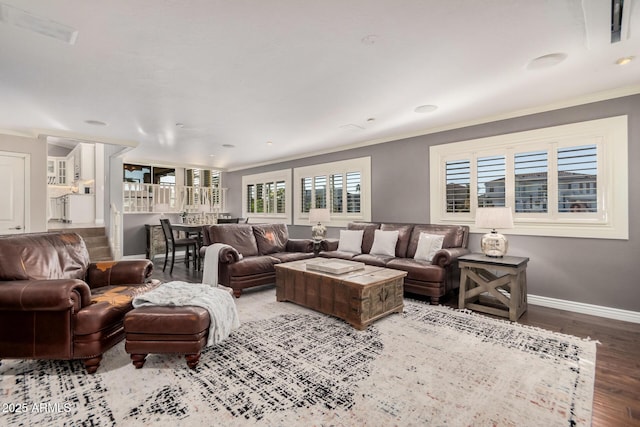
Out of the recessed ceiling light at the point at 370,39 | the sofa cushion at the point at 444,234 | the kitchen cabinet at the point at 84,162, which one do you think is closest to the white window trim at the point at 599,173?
the sofa cushion at the point at 444,234

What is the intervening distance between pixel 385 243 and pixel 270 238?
6.60 ft

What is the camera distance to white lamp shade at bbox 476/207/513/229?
3525 mm

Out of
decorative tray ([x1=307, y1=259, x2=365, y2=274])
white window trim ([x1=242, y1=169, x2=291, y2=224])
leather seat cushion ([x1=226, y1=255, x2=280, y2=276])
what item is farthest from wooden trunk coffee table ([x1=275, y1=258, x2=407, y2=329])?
white window trim ([x1=242, y1=169, x2=291, y2=224])

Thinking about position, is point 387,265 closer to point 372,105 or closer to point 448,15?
point 372,105

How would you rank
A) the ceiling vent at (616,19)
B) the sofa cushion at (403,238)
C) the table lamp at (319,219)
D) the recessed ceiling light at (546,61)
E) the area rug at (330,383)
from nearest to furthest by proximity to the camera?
the area rug at (330,383) → the ceiling vent at (616,19) → the recessed ceiling light at (546,61) → the sofa cushion at (403,238) → the table lamp at (319,219)

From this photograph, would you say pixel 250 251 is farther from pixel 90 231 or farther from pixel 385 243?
pixel 90 231

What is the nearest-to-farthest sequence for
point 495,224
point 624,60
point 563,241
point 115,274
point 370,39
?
point 370,39
point 624,60
point 115,274
point 495,224
point 563,241

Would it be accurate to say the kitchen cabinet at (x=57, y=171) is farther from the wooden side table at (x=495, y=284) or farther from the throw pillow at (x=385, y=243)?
the wooden side table at (x=495, y=284)

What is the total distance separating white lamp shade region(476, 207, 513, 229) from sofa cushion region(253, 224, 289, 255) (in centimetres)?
323

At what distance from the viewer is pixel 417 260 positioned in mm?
4277

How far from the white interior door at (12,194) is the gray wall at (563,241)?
254 inches

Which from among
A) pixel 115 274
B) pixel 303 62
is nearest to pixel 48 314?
pixel 115 274

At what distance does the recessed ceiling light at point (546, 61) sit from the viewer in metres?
2.58

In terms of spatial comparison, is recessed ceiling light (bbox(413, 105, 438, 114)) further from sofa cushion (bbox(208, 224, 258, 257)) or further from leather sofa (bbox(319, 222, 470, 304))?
sofa cushion (bbox(208, 224, 258, 257))
